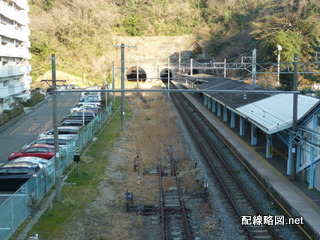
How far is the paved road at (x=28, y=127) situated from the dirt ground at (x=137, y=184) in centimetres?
557

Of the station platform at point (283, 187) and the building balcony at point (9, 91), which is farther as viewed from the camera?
the building balcony at point (9, 91)

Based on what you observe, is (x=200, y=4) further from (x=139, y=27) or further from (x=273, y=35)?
(x=273, y=35)

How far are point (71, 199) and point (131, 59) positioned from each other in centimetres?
4902

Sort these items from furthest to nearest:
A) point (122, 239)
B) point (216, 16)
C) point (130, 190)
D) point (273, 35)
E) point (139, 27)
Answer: point (216, 16)
point (139, 27)
point (273, 35)
point (130, 190)
point (122, 239)

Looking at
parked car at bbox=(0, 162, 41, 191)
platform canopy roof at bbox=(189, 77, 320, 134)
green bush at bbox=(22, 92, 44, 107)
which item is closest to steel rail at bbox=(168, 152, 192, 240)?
platform canopy roof at bbox=(189, 77, 320, 134)

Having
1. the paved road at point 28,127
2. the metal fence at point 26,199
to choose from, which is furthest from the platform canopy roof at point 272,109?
the paved road at point 28,127

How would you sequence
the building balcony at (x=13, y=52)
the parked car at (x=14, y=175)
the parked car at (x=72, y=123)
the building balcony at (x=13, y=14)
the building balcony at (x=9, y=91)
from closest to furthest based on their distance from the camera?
the parked car at (x=14, y=175)
the parked car at (x=72, y=123)
the building balcony at (x=9, y=91)
the building balcony at (x=13, y=52)
the building balcony at (x=13, y=14)

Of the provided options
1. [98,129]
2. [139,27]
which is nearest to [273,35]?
[98,129]

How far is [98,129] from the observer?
1022 inches

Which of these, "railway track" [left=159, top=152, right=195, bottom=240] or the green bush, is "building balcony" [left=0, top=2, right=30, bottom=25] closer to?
the green bush

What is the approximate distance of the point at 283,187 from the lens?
13.3 meters

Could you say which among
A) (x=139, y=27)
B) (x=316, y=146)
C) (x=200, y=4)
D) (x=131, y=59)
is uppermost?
(x=200, y=4)

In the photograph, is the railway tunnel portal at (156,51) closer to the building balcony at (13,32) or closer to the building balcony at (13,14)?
the building balcony at (13,14)

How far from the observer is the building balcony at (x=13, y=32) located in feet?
105
